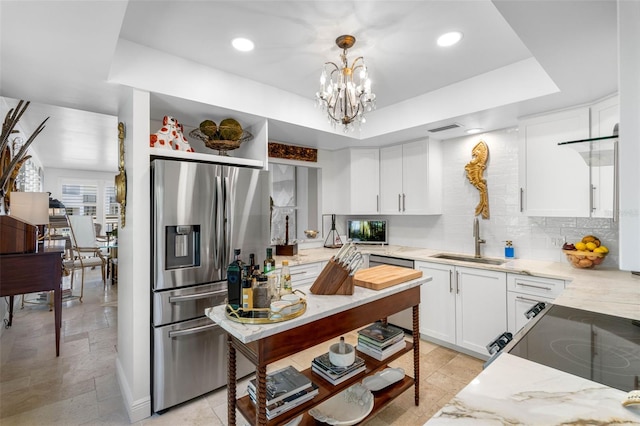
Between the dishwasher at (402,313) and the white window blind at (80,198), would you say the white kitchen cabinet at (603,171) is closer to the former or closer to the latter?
the dishwasher at (402,313)

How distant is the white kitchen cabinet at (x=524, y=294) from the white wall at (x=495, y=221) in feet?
2.14

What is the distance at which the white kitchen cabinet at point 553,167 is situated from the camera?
2.45 metres

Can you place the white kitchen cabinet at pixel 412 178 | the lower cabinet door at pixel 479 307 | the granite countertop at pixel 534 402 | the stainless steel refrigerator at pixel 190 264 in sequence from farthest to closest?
the white kitchen cabinet at pixel 412 178, the lower cabinet door at pixel 479 307, the stainless steel refrigerator at pixel 190 264, the granite countertop at pixel 534 402

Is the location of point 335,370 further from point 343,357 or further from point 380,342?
point 380,342

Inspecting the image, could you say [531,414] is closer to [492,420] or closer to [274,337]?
[492,420]

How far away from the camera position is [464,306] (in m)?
2.90

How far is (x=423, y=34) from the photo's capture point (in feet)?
6.45

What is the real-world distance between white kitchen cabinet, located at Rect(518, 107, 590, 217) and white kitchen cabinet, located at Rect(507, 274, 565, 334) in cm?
63

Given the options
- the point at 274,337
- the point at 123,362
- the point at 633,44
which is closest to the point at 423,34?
the point at 633,44

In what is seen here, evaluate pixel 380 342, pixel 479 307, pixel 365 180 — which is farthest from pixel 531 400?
pixel 365 180

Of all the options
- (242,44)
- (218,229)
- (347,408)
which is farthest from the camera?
(218,229)

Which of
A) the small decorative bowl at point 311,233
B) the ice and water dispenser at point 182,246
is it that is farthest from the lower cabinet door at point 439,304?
the ice and water dispenser at point 182,246

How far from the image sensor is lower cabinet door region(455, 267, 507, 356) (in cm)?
266

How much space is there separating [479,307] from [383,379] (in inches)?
50.5
